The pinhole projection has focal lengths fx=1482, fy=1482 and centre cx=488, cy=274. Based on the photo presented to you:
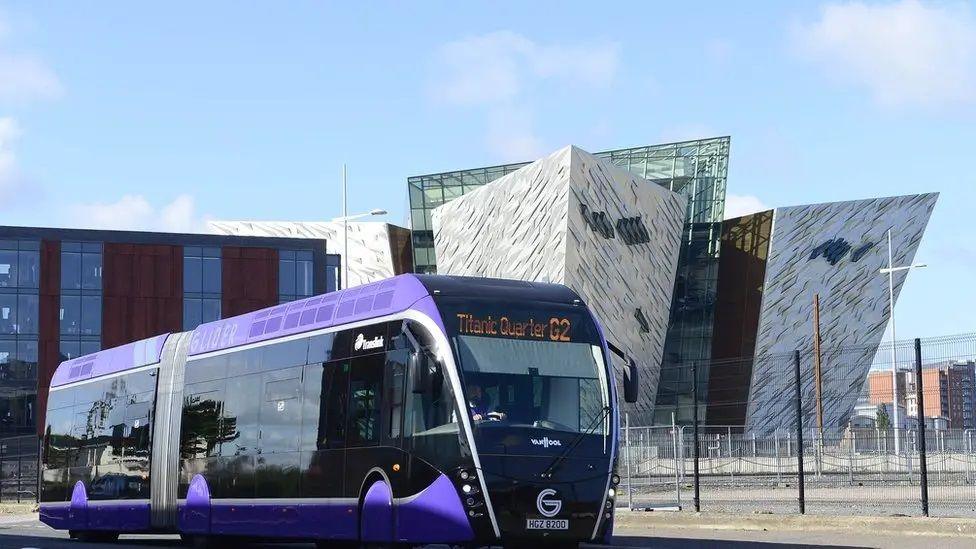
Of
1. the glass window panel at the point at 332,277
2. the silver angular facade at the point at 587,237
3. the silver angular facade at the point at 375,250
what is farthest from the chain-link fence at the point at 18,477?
the silver angular facade at the point at 375,250

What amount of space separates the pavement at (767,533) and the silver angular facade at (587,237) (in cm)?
4279

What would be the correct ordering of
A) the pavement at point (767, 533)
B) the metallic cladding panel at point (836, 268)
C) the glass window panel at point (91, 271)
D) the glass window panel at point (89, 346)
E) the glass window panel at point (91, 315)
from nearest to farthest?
1. the pavement at point (767, 533)
2. the glass window panel at point (89, 346)
3. the glass window panel at point (91, 315)
4. the glass window panel at point (91, 271)
5. the metallic cladding panel at point (836, 268)

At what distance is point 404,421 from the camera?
52.7ft

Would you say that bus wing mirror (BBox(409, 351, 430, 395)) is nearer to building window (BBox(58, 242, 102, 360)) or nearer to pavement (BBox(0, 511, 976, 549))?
pavement (BBox(0, 511, 976, 549))

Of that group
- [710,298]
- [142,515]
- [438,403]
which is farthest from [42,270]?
[438,403]

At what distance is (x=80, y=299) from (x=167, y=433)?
49821mm

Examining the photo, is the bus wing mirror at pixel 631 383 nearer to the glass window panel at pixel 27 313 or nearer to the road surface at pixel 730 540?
the road surface at pixel 730 540

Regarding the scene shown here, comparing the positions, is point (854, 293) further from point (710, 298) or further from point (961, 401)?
point (961, 401)

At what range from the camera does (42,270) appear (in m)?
70.4

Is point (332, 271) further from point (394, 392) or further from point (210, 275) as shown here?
point (394, 392)

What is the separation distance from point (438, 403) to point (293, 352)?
4.30 m

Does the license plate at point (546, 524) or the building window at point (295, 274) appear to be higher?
the building window at point (295, 274)

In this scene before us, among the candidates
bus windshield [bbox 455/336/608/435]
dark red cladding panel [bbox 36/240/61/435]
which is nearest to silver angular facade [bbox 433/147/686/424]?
dark red cladding panel [bbox 36/240/61/435]

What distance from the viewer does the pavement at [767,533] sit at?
18875 millimetres
